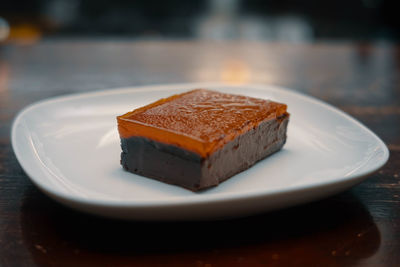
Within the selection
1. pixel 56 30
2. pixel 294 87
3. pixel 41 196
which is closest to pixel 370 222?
pixel 41 196

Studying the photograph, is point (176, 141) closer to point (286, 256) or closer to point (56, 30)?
point (286, 256)

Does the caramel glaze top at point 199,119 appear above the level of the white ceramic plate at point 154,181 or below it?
above

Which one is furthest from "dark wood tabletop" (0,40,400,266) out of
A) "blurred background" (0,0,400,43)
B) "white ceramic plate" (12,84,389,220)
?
"blurred background" (0,0,400,43)

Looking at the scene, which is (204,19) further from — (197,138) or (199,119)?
(197,138)

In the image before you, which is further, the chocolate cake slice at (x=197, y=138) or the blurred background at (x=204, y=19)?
the blurred background at (x=204, y=19)

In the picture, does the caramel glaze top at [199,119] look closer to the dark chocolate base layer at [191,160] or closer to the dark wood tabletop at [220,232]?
the dark chocolate base layer at [191,160]

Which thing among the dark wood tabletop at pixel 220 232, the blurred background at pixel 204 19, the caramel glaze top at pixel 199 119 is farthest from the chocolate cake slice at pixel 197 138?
the blurred background at pixel 204 19

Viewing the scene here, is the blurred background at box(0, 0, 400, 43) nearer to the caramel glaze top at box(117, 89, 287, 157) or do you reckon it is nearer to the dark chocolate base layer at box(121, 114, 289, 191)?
the caramel glaze top at box(117, 89, 287, 157)
